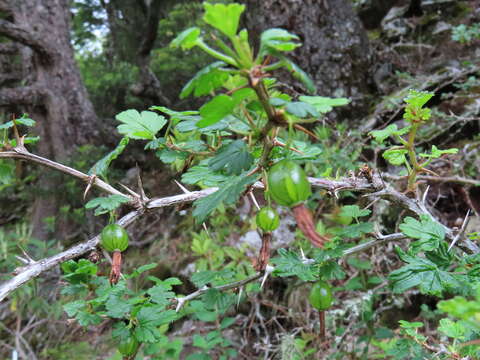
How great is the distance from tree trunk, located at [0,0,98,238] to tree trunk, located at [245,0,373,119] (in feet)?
6.66

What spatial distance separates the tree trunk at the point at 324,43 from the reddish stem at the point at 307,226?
2.15 meters

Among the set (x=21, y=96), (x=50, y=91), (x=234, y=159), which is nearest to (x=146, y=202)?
(x=234, y=159)

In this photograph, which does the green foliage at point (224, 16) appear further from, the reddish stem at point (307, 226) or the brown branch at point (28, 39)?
the brown branch at point (28, 39)

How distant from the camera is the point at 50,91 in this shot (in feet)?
10.7

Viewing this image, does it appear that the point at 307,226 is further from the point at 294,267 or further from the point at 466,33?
the point at 466,33

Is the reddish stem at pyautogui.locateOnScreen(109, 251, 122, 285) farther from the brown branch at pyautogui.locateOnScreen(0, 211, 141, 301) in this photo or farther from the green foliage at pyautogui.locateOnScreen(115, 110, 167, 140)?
the green foliage at pyautogui.locateOnScreen(115, 110, 167, 140)

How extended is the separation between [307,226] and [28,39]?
359cm

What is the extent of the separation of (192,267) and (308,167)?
98 centimetres

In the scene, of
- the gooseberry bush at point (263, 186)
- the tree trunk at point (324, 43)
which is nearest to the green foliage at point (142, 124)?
the gooseberry bush at point (263, 186)

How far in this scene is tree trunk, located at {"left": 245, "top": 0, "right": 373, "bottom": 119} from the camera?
7.92 feet

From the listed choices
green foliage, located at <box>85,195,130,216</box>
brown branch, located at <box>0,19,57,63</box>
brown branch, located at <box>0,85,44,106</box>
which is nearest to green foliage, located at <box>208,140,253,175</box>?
green foliage, located at <box>85,195,130,216</box>

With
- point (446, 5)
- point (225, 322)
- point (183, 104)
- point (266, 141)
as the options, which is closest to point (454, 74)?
point (446, 5)

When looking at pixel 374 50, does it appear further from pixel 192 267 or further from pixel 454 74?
pixel 192 267

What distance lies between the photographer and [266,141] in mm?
444
